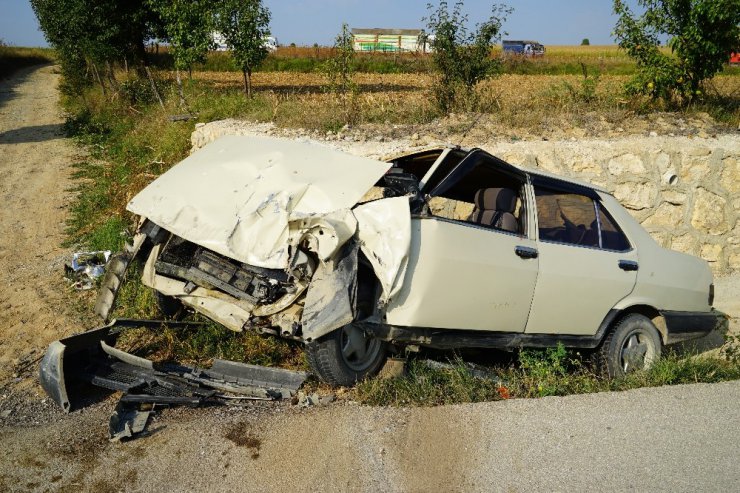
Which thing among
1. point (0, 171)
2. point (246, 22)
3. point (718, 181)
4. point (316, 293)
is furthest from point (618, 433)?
point (0, 171)

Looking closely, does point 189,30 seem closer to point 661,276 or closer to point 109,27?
point 109,27

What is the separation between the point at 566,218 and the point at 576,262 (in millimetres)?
513

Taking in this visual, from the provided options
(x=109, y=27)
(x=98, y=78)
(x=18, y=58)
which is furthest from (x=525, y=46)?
(x=109, y=27)

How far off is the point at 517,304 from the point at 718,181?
22.7 ft

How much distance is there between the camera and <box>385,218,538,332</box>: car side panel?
15.6ft

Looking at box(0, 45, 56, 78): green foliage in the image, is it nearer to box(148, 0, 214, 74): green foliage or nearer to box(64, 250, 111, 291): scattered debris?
box(148, 0, 214, 74): green foliage

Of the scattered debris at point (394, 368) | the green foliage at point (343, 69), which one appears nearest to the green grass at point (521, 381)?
the scattered debris at point (394, 368)

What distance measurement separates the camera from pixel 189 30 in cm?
1720

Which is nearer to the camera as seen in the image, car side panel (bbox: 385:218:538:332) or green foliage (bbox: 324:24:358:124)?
car side panel (bbox: 385:218:538:332)

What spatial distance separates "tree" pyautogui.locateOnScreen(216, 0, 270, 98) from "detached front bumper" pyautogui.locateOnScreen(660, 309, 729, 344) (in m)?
12.7

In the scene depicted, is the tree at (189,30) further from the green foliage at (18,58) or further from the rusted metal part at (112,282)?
the green foliage at (18,58)

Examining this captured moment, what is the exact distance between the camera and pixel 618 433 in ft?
14.6

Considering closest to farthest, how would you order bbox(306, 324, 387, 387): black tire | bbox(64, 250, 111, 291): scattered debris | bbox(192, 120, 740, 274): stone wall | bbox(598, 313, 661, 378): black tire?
bbox(306, 324, 387, 387): black tire → bbox(598, 313, 661, 378): black tire → bbox(64, 250, 111, 291): scattered debris → bbox(192, 120, 740, 274): stone wall

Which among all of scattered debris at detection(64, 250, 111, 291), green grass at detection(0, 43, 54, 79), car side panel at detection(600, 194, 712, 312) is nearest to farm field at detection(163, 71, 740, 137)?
car side panel at detection(600, 194, 712, 312)
